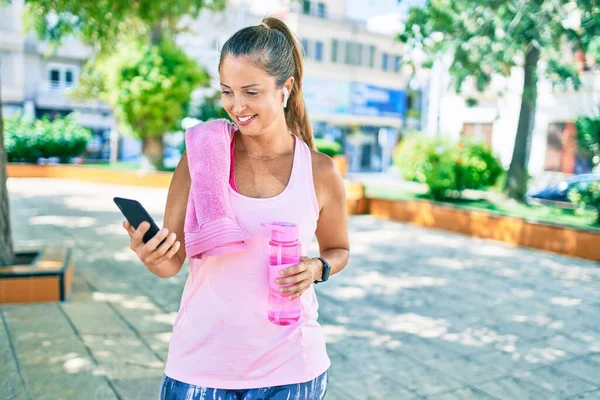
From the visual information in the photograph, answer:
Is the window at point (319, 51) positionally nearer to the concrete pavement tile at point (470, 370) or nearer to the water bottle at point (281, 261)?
the concrete pavement tile at point (470, 370)

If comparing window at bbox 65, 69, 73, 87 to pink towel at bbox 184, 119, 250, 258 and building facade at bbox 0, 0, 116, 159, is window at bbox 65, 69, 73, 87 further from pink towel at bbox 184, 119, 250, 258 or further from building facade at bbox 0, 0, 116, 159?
pink towel at bbox 184, 119, 250, 258

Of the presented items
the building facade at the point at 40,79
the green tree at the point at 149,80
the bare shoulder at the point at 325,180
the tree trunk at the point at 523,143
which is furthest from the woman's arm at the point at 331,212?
the building facade at the point at 40,79

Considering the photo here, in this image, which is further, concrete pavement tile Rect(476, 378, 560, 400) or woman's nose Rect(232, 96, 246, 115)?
Answer: concrete pavement tile Rect(476, 378, 560, 400)

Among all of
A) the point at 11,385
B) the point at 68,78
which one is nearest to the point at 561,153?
the point at 11,385

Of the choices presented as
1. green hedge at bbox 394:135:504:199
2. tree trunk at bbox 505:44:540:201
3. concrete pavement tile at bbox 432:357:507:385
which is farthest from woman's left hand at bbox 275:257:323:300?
tree trunk at bbox 505:44:540:201

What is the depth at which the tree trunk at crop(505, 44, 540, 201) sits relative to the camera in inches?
478

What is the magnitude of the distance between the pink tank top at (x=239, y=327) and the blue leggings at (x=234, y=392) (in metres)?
0.02

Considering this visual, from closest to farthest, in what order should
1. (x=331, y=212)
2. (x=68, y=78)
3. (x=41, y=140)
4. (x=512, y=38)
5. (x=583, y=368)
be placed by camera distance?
(x=331, y=212)
(x=583, y=368)
(x=512, y=38)
(x=41, y=140)
(x=68, y=78)

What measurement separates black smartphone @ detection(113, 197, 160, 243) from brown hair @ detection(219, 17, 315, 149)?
1.59ft

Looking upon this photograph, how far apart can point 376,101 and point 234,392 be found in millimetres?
38930

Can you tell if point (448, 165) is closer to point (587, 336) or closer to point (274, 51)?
point (587, 336)

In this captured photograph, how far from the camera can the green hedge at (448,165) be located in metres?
12.2

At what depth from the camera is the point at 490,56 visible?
450 inches

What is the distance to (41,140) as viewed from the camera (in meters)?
18.2
